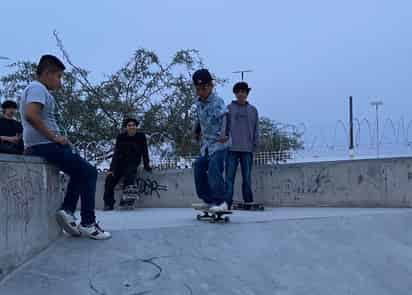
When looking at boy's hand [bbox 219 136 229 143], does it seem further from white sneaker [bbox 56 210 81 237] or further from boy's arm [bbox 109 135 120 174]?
boy's arm [bbox 109 135 120 174]

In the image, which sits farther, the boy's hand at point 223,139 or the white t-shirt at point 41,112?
the boy's hand at point 223,139

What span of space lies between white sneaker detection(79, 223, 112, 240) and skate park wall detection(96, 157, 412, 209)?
375 cm

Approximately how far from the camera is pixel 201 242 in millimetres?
4934

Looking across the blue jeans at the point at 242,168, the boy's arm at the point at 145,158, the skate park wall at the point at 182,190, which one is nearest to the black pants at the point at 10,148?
the skate park wall at the point at 182,190

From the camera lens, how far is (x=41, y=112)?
446 centimetres

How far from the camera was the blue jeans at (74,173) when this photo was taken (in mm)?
4602

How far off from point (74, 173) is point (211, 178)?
1.60 meters

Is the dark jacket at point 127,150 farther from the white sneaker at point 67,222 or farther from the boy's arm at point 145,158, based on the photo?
the white sneaker at point 67,222

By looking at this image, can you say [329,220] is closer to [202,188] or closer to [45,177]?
[202,188]

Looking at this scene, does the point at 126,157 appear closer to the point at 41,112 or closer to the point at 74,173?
the point at 74,173

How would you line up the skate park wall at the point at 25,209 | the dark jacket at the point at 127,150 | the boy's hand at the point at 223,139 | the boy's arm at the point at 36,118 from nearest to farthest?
1. the skate park wall at the point at 25,209
2. the boy's arm at the point at 36,118
3. the boy's hand at the point at 223,139
4. the dark jacket at the point at 127,150

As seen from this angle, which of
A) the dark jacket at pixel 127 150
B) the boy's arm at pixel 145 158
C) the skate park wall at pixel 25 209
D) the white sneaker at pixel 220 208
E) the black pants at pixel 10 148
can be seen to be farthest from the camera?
the boy's arm at pixel 145 158

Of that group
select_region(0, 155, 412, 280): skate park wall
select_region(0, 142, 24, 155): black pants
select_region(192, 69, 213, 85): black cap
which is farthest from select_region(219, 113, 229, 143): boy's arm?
select_region(0, 142, 24, 155): black pants

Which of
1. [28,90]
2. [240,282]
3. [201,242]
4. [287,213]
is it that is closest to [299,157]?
[287,213]
